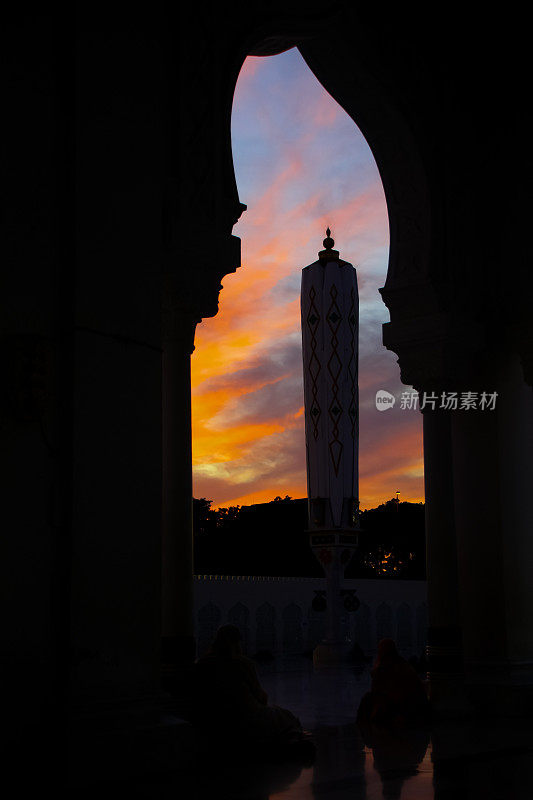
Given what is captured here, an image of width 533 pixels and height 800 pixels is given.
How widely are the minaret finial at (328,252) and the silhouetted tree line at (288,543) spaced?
17.2 metres

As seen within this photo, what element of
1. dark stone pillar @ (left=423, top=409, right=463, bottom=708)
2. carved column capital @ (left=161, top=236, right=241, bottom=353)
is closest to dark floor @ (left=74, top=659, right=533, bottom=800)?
dark stone pillar @ (left=423, top=409, right=463, bottom=708)

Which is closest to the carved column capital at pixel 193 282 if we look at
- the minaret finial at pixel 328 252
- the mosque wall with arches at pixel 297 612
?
the mosque wall with arches at pixel 297 612

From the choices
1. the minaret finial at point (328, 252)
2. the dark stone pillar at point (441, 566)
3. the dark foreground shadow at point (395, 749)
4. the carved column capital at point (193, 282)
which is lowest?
the dark foreground shadow at point (395, 749)

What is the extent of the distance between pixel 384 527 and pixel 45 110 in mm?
31915

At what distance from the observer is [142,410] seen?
452 centimetres

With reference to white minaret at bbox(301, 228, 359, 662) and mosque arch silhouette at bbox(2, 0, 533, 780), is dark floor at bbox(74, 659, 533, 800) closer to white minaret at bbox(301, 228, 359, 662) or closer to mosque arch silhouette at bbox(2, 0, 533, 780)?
mosque arch silhouette at bbox(2, 0, 533, 780)

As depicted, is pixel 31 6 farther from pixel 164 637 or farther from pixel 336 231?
pixel 336 231

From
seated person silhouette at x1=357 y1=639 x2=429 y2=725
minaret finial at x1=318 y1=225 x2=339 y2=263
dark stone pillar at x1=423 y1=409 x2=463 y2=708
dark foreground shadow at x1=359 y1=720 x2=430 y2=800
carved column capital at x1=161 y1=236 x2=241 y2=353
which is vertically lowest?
dark foreground shadow at x1=359 y1=720 x2=430 y2=800

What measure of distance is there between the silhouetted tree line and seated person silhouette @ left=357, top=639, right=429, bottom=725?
24118 millimetres

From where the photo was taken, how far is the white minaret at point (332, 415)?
14164 mm

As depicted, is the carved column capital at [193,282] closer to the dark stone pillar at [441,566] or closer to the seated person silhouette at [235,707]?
the seated person silhouette at [235,707]

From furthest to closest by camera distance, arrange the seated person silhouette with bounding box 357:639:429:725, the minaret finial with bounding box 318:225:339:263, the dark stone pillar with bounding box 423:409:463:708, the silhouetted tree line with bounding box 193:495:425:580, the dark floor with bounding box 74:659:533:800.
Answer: the silhouetted tree line with bounding box 193:495:425:580 < the minaret finial with bounding box 318:225:339:263 < the dark stone pillar with bounding box 423:409:463:708 < the seated person silhouette with bounding box 357:639:429:725 < the dark floor with bounding box 74:659:533:800

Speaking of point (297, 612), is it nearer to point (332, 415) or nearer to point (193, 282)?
point (332, 415)

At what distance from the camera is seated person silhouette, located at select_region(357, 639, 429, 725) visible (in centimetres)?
654
